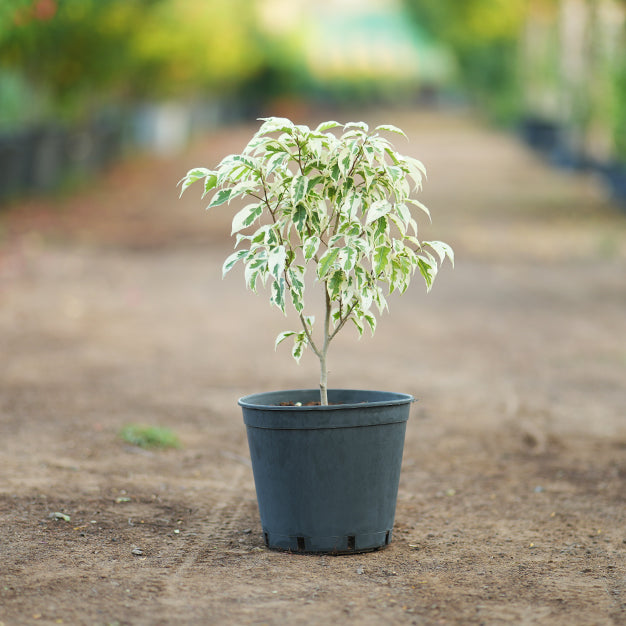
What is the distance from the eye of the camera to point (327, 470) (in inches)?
189

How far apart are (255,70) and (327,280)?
65.1 m

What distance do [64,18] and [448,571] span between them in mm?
19300

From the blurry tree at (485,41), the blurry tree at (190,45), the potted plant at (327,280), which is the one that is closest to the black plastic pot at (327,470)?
the potted plant at (327,280)

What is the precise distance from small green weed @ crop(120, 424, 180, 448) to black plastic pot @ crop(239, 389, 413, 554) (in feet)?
7.11

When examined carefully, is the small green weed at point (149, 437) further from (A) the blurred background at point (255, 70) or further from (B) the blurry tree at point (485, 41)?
(B) the blurry tree at point (485, 41)

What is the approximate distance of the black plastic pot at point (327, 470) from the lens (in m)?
4.75

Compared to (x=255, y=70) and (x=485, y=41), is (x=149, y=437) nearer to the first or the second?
(x=485, y=41)

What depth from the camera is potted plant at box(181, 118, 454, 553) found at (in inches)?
186

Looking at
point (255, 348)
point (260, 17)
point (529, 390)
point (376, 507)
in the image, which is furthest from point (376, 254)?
point (260, 17)

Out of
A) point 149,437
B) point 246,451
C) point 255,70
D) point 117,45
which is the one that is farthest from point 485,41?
point 149,437

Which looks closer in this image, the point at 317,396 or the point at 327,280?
the point at 327,280

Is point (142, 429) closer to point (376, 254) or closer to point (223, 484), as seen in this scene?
point (223, 484)

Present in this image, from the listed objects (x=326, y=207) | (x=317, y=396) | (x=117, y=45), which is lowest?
(x=317, y=396)

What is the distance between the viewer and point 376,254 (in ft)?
15.8
